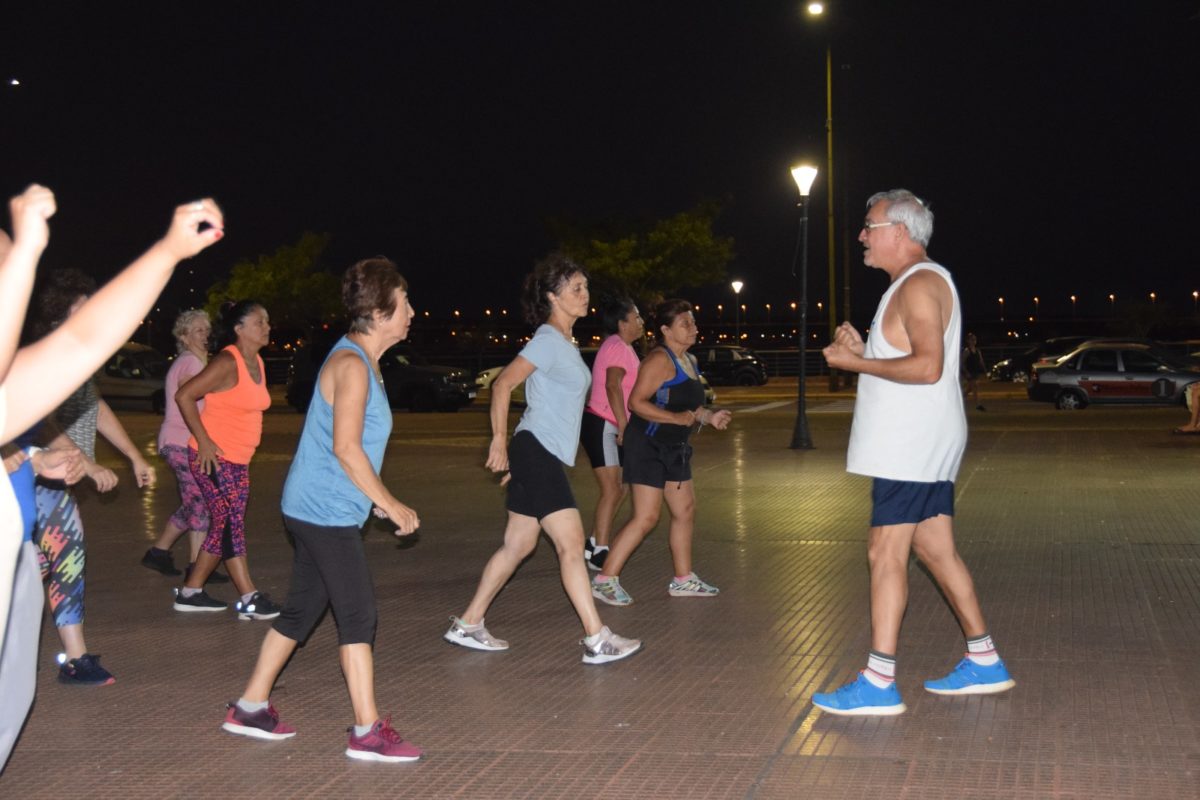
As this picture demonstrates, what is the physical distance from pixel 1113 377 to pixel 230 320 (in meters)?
23.8

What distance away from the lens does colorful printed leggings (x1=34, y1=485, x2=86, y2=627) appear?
20.5ft

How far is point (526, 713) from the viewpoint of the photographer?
19.3ft

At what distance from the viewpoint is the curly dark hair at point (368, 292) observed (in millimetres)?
5488

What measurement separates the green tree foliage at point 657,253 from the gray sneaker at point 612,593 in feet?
135

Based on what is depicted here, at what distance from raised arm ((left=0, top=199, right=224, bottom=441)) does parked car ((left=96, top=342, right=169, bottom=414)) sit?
34.4 metres

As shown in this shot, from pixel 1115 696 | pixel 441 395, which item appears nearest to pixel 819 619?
pixel 1115 696

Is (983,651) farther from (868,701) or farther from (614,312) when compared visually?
(614,312)

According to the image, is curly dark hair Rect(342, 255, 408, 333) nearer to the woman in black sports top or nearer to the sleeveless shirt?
the sleeveless shirt

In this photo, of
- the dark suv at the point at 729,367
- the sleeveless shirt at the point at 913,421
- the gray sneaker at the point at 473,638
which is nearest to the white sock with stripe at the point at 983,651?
the sleeveless shirt at the point at 913,421

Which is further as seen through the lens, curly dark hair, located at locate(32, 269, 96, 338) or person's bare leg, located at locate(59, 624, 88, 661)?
person's bare leg, located at locate(59, 624, 88, 661)

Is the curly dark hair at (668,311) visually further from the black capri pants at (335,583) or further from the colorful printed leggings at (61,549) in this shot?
the colorful printed leggings at (61,549)

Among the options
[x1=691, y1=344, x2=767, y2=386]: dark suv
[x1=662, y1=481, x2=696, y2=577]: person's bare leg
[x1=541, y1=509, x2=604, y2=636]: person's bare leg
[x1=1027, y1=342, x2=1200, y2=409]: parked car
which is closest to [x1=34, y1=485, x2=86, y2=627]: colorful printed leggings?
[x1=541, y1=509, x2=604, y2=636]: person's bare leg

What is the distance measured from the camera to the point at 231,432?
7.97 meters

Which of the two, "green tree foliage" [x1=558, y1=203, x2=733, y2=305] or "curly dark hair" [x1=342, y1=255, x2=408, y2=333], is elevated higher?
"green tree foliage" [x1=558, y1=203, x2=733, y2=305]
